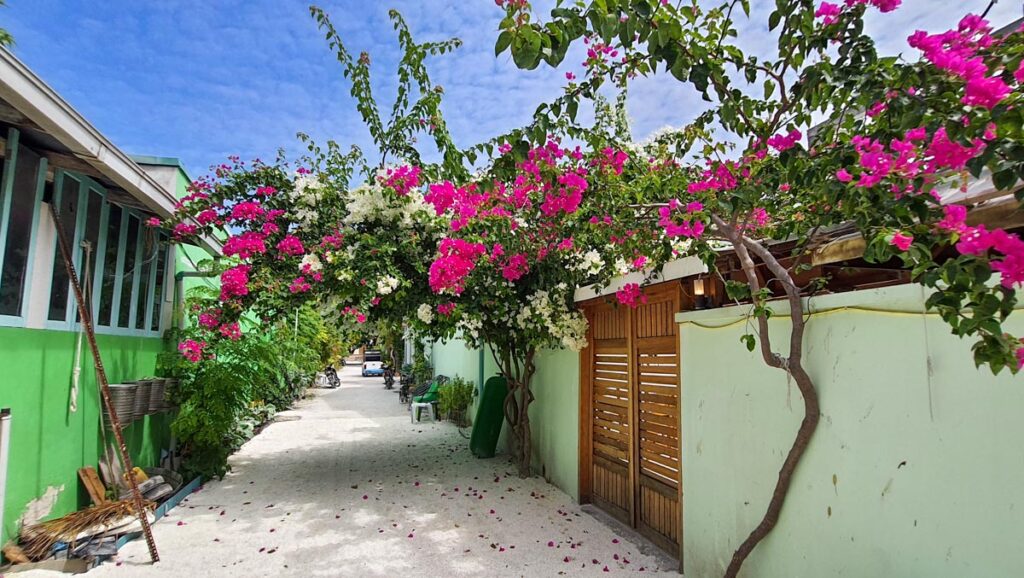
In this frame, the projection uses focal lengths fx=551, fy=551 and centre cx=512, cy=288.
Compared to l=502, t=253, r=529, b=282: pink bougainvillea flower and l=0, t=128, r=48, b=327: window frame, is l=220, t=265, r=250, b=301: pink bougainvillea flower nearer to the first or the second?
l=0, t=128, r=48, b=327: window frame

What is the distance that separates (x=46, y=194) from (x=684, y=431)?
533 centimetres

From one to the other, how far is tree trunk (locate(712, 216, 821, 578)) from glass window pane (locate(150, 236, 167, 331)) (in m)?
6.52

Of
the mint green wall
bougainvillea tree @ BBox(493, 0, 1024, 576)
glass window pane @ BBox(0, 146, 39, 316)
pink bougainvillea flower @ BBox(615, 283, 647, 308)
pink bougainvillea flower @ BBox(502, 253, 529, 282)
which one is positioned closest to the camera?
bougainvillea tree @ BBox(493, 0, 1024, 576)

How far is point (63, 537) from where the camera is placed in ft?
13.8

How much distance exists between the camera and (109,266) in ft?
17.9

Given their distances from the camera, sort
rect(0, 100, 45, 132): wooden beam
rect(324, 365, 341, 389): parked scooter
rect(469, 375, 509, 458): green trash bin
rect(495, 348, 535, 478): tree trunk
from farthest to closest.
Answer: rect(324, 365, 341, 389): parked scooter, rect(469, 375, 509, 458): green trash bin, rect(495, 348, 535, 478): tree trunk, rect(0, 100, 45, 132): wooden beam

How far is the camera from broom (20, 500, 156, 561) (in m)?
4.02

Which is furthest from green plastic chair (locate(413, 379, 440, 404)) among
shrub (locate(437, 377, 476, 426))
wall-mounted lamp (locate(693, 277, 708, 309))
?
wall-mounted lamp (locate(693, 277, 708, 309))

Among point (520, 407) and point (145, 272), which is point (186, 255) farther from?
point (520, 407)

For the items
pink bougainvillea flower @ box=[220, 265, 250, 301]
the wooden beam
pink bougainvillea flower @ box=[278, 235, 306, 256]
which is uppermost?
the wooden beam

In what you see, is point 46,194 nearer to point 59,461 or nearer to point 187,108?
point 59,461

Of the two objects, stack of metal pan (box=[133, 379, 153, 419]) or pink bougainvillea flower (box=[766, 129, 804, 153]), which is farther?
stack of metal pan (box=[133, 379, 153, 419])

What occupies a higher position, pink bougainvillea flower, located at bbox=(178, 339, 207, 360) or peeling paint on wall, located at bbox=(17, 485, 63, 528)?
pink bougainvillea flower, located at bbox=(178, 339, 207, 360)

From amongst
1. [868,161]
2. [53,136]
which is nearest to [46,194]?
[53,136]
